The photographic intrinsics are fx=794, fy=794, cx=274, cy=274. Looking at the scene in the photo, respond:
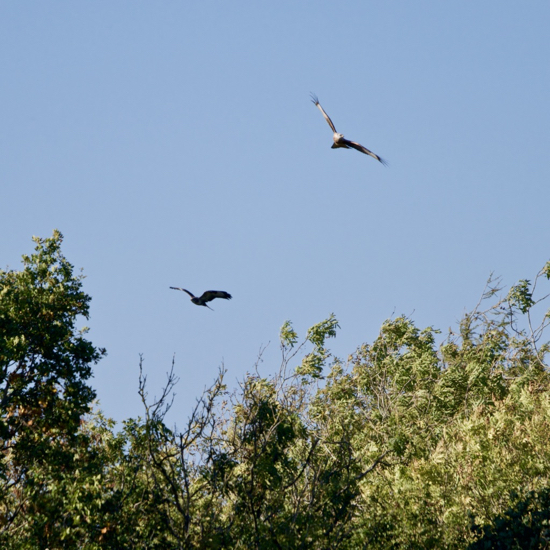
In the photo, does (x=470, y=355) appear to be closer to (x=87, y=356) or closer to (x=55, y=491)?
(x=87, y=356)

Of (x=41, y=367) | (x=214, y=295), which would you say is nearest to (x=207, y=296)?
(x=214, y=295)

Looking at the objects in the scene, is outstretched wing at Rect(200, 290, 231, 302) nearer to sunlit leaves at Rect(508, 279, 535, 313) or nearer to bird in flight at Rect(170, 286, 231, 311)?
bird in flight at Rect(170, 286, 231, 311)

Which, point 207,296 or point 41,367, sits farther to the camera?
point 41,367

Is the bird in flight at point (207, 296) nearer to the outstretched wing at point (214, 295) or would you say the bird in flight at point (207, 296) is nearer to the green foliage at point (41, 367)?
the outstretched wing at point (214, 295)

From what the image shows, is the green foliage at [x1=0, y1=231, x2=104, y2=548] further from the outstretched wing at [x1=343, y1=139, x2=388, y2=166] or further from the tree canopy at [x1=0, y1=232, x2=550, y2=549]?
the outstretched wing at [x1=343, y1=139, x2=388, y2=166]

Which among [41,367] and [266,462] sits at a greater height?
[41,367]

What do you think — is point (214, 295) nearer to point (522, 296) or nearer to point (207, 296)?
point (207, 296)

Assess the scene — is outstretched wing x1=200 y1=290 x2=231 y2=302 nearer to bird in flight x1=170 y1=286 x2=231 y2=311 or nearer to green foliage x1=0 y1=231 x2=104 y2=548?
bird in flight x1=170 y1=286 x2=231 y2=311

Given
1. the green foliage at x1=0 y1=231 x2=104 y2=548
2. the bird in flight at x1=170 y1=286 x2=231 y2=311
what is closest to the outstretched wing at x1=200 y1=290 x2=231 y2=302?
the bird in flight at x1=170 y1=286 x2=231 y2=311

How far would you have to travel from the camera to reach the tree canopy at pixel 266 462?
15.2 m

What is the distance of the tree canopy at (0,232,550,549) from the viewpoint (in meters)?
15.2

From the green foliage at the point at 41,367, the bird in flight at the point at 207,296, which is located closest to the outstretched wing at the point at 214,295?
the bird in flight at the point at 207,296

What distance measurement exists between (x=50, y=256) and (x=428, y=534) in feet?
41.3

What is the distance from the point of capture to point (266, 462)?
16.2 meters
